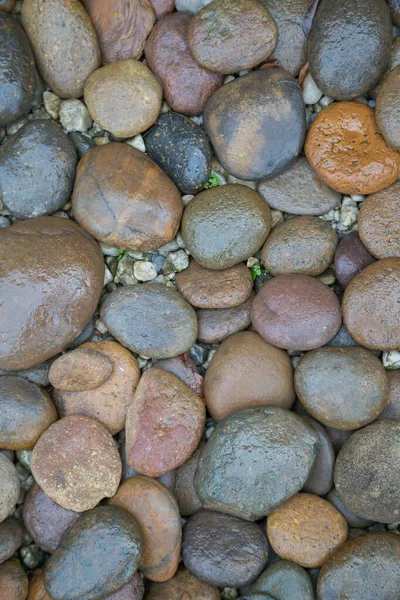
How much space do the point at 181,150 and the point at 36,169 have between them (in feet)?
3.07

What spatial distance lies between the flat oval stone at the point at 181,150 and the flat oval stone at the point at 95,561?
217 cm

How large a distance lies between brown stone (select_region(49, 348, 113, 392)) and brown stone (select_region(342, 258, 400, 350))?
5.20 ft

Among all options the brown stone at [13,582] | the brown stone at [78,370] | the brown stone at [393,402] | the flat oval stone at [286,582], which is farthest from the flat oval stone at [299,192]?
the brown stone at [13,582]

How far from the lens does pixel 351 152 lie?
11.3 ft

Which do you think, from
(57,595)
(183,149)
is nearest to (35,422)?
(57,595)

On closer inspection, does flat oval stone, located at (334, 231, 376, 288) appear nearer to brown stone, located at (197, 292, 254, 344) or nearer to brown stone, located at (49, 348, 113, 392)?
brown stone, located at (197, 292, 254, 344)

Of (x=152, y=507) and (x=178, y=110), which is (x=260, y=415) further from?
(x=178, y=110)

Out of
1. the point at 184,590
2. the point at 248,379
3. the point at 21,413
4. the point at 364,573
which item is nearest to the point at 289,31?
the point at 248,379

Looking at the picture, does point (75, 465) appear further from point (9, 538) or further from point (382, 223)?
point (382, 223)

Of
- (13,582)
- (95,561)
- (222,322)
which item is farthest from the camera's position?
(222,322)

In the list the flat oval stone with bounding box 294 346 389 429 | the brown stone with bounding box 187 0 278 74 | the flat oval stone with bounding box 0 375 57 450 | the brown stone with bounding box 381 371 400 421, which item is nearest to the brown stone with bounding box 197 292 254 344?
the flat oval stone with bounding box 294 346 389 429

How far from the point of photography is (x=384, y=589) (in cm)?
296

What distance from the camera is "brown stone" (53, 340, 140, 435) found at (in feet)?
11.1

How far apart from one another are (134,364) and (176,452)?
0.62 m
